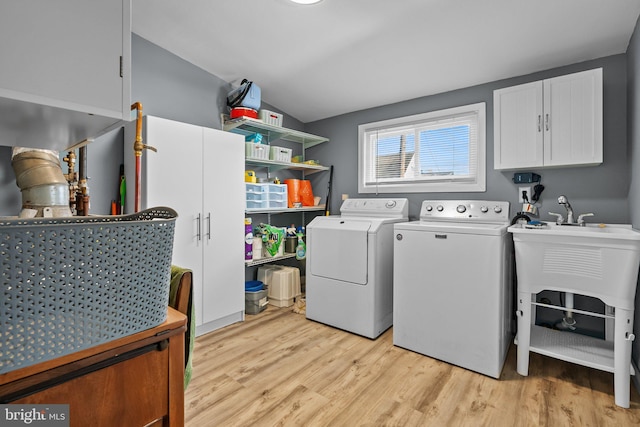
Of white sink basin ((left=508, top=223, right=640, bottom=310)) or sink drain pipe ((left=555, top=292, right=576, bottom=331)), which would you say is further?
sink drain pipe ((left=555, top=292, right=576, bottom=331))

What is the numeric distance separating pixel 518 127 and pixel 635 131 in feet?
2.14

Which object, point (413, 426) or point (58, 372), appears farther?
point (413, 426)

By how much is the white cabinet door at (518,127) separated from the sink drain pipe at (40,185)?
2.99 meters

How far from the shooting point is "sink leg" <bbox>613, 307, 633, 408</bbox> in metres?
1.71

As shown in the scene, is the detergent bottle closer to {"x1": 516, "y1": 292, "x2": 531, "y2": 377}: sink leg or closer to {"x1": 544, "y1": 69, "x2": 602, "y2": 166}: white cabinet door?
{"x1": 516, "y1": 292, "x2": 531, "y2": 377}: sink leg

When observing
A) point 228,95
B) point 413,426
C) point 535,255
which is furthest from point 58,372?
point 228,95

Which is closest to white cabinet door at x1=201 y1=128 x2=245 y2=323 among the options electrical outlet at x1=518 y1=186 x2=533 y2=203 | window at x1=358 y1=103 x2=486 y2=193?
window at x1=358 y1=103 x2=486 y2=193

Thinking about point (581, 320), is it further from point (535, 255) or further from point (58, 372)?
point (58, 372)

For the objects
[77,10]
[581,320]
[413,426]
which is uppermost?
[77,10]

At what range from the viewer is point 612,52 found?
2.22 m

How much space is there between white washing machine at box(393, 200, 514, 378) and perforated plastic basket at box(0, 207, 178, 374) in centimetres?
195

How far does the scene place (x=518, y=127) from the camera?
2.38 meters

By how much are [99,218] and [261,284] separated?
262cm

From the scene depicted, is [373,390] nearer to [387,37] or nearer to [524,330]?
[524,330]
